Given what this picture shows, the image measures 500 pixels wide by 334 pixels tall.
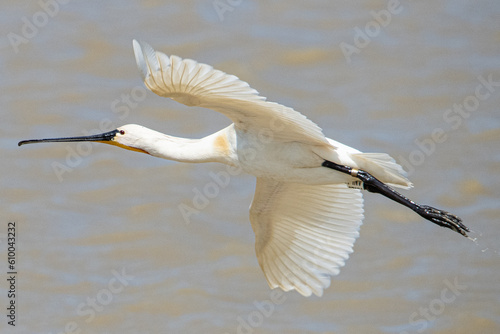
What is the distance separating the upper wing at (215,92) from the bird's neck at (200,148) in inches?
8.1

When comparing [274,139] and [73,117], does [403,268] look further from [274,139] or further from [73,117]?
[73,117]

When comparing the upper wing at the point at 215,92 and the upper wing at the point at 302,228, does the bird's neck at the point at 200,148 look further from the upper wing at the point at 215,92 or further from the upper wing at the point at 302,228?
the upper wing at the point at 302,228

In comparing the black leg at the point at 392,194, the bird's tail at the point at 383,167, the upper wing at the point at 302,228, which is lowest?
the upper wing at the point at 302,228

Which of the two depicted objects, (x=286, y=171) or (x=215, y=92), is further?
(x=286, y=171)

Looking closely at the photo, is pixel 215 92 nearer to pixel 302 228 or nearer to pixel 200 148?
pixel 200 148

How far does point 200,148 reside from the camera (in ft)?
26.0

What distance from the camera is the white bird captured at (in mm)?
6871

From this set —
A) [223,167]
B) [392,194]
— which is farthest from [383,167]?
[223,167]

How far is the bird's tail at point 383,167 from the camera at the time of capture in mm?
7750

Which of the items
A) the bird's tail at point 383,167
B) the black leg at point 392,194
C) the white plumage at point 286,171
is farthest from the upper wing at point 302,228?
the bird's tail at point 383,167

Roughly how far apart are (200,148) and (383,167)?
1334 mm

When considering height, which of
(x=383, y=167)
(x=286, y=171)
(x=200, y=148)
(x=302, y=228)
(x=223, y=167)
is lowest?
(x=302, y=228)

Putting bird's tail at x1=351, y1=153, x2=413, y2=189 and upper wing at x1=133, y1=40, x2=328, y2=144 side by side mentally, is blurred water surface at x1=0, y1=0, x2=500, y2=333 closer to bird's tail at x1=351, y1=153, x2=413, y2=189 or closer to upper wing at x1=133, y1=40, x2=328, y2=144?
bird's tail at x1=351, y1=153, x2=413, y2=189

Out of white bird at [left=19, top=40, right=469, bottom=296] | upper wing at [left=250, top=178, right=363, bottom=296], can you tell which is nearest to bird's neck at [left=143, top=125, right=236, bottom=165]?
white bird at [left=19, top=40, right=469, bottom=296]
